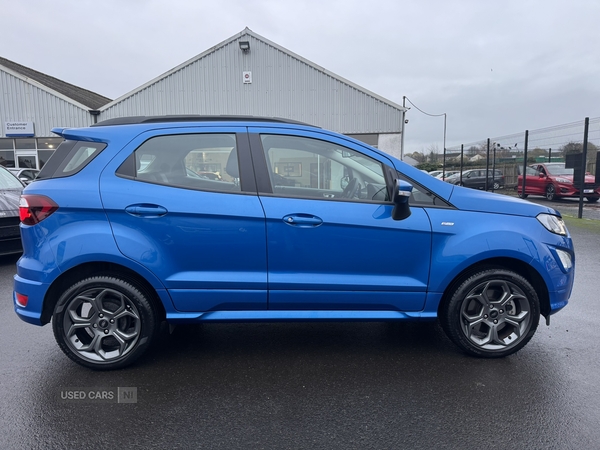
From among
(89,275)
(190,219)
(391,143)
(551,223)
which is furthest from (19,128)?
(551,223)

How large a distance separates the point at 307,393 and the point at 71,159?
240 cm

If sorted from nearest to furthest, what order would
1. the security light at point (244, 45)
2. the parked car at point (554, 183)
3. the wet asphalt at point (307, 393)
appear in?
the wet asphalt at point (307, 393)
the parked car at point (554, 183)
the security light at point (244, 45)

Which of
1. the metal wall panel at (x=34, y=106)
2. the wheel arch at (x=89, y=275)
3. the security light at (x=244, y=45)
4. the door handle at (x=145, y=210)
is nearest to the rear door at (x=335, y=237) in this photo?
the door handle at (x=145, y=210)

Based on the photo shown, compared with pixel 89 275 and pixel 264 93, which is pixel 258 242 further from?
pixel 264 93

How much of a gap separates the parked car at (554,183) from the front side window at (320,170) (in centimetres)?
1559

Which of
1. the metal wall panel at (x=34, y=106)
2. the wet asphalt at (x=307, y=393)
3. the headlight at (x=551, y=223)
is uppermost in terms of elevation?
the metal wall panel at (x=34, y=106)

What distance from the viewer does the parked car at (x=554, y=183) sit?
52.5 feet

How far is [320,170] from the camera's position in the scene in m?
3.26

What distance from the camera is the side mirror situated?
3.03 meters

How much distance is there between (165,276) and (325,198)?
129cm

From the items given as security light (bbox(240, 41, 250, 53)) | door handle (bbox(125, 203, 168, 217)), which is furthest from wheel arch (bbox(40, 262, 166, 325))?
security light (bbox(240, 41, 250, 53))

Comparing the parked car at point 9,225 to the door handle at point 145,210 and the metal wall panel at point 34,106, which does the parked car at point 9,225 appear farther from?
the metal wall panel at point 34,106

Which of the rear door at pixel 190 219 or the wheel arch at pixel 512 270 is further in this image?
the wheel arch at pixel 512 270

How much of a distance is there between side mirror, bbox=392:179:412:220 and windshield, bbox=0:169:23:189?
6621 mm
